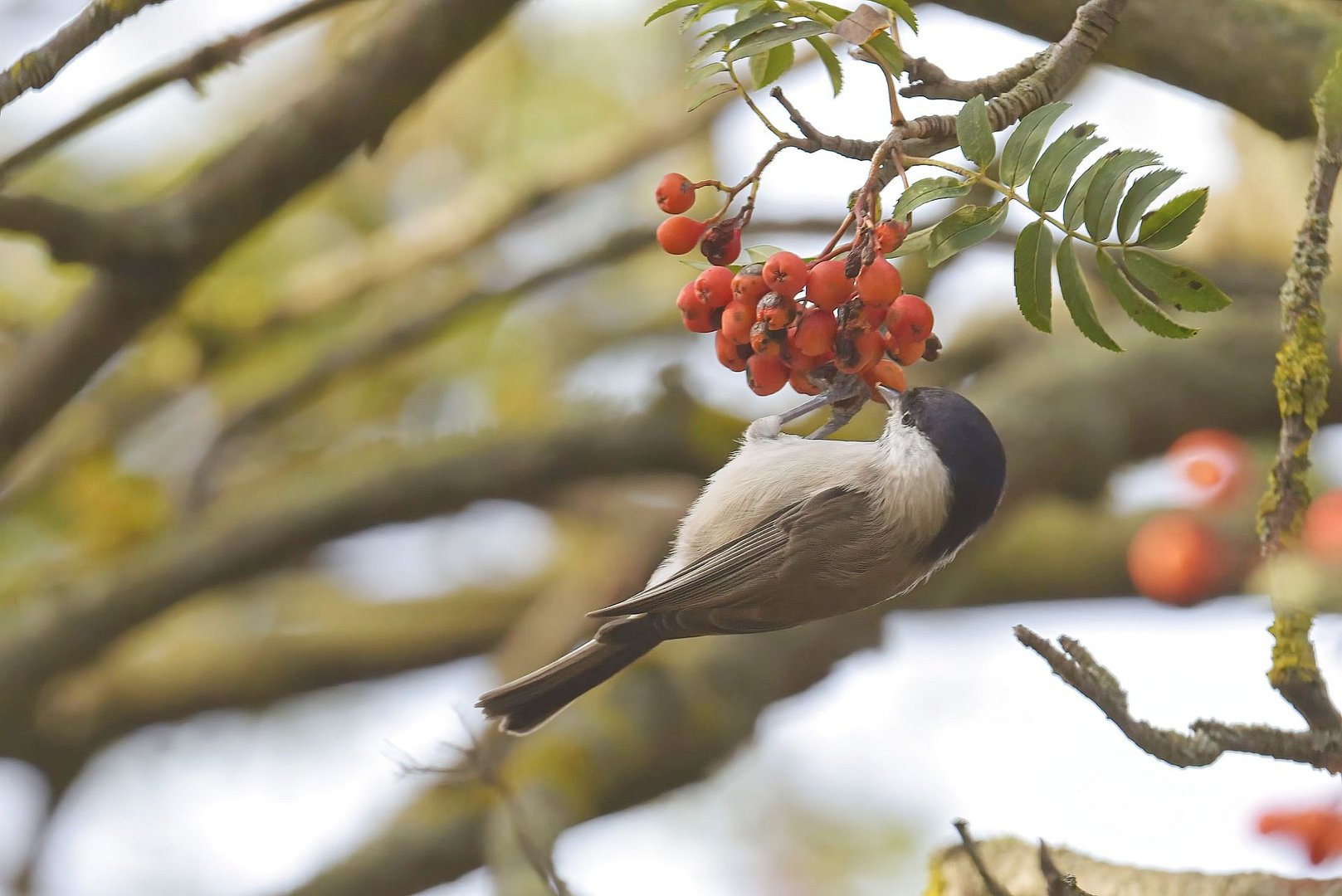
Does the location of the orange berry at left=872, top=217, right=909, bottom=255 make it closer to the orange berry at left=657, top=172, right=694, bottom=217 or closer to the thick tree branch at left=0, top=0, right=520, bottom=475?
the orange berry at left=657, top=172, right=694, bottom=217

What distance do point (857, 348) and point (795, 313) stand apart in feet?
0.39

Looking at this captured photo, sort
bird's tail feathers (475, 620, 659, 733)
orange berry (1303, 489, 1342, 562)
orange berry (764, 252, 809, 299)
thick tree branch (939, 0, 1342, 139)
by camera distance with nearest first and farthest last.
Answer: orange berry (1303, 489, 1342, 562) → orange berry (764, 252, 809, 299) → thick tree branch (939, 0, 1342, 139) → bird's tail feathers (475, 620, 659, 733)

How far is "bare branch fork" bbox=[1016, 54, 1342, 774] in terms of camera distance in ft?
6.25

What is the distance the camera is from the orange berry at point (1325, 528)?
6.10 feet

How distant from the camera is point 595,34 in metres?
8.89

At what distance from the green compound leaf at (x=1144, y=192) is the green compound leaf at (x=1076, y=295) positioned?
0.31 feet

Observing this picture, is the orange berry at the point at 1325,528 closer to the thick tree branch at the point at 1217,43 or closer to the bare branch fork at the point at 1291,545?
the bare branch fork at the point at 1291,545

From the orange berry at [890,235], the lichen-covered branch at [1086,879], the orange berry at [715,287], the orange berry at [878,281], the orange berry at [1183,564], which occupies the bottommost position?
the lichen-covered branch at [1086,879]

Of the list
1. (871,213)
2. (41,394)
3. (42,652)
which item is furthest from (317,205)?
(871,213)

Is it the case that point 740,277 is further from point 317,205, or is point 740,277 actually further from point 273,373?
point 317,205

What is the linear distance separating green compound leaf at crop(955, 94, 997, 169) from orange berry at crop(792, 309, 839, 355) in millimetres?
353

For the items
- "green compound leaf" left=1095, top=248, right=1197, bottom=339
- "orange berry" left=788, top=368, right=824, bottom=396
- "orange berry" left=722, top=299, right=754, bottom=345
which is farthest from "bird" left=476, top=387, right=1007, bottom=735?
"green compound leaf" left=1095, top=248, right=1197, bottom=339

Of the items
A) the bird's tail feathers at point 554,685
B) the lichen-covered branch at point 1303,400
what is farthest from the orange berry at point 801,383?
the bird's tail feathers at point 554,685

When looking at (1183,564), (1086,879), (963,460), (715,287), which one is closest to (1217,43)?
(963,460)
